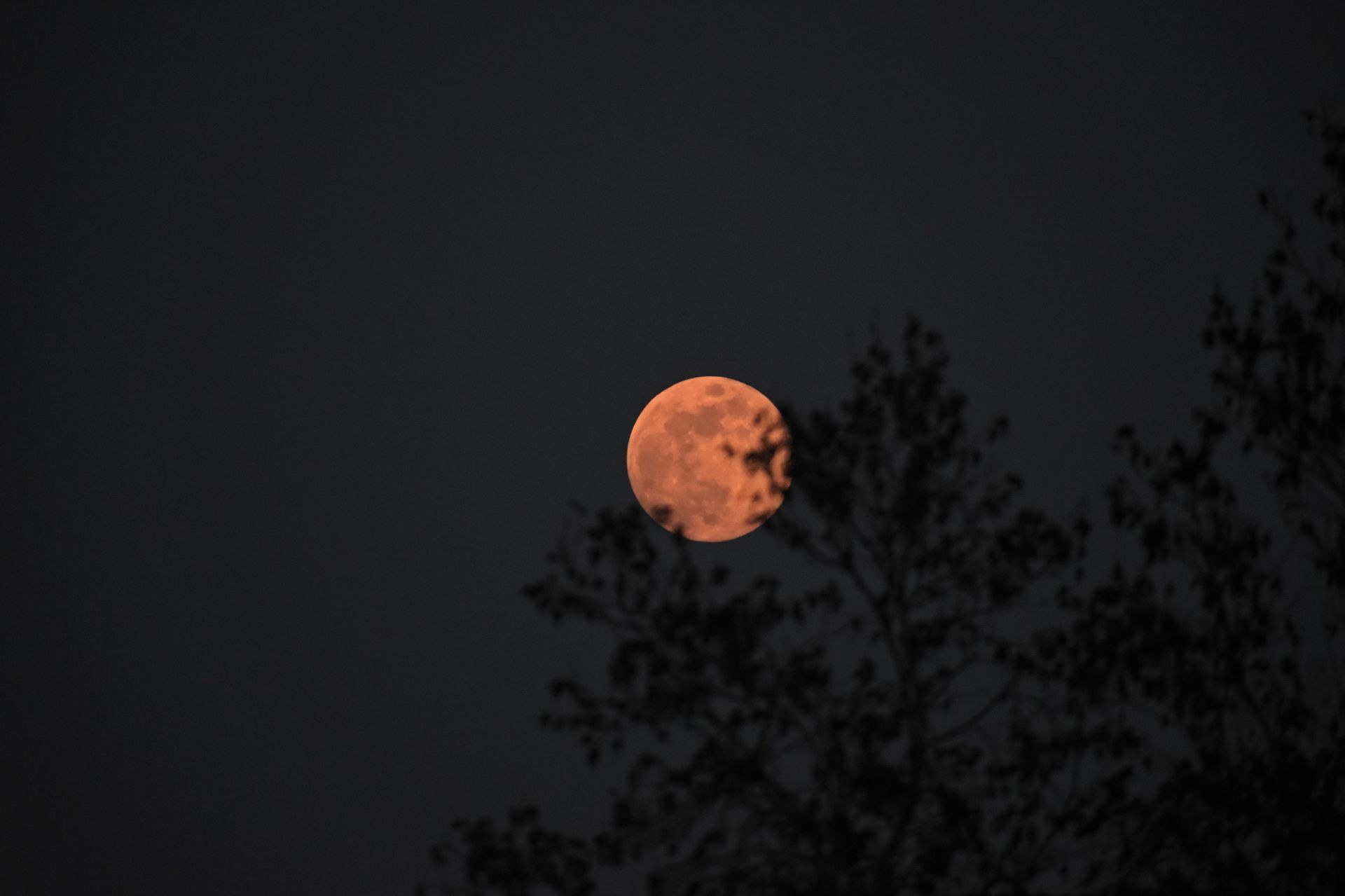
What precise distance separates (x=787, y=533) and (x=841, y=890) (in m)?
3.13

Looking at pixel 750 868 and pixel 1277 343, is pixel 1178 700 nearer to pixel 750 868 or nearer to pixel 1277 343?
pixel 1277 343

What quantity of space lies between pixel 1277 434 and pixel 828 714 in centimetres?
444

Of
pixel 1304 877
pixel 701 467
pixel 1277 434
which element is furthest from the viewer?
pixel 701 467

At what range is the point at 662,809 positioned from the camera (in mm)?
11586

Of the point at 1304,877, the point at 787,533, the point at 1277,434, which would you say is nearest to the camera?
the point at 1304,877

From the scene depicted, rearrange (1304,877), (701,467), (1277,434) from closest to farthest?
1. (1304,877)
2. (1277,434)
3. (701,467)

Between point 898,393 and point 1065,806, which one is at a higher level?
point 898,393

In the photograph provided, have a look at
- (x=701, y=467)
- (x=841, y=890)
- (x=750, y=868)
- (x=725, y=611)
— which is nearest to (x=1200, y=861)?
(x=841, y=890)

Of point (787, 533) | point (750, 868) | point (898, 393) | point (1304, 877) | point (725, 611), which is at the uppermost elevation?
point (898, 393)

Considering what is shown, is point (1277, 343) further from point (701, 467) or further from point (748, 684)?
point (701, 467)

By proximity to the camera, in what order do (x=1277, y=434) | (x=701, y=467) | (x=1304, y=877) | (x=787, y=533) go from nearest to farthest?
(x=1304, y=877) → (x=1277, y=434) → (x=787, y=533) → (x=701, y=467)

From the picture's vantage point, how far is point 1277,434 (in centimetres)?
1118

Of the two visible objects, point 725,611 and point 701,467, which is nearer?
point 725,611

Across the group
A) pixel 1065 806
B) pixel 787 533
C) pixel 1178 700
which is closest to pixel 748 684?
pixel 787 533
